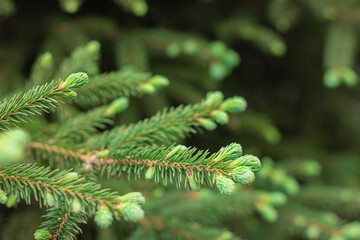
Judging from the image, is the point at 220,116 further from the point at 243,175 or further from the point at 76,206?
the point at 76,206

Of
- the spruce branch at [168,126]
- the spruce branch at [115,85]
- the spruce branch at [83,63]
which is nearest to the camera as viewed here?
the spruce branch at [168,126]

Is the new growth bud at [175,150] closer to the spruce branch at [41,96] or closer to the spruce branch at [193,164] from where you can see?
the spruce branch at [193,164]

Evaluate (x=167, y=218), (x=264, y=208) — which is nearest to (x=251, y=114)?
(x=264, y=208)

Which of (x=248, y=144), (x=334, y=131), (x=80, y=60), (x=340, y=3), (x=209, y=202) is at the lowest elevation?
(x=209, y=202)

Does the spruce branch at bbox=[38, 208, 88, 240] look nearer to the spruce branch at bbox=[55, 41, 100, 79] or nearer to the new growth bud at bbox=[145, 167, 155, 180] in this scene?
the new growth bud at bbox=[145, 167, 155, 180]

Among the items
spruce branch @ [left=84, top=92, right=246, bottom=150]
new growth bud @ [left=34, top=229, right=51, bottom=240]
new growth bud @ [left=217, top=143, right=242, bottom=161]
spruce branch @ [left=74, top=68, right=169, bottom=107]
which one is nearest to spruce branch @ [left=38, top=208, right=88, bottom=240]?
new growth bud @ [left=34, top=229, right=51, bottom=240]

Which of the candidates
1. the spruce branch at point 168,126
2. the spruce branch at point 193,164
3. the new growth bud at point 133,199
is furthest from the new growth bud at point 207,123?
the new growth bud at point 133,199

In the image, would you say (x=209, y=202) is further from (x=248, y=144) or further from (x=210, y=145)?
(x=248, y=144)

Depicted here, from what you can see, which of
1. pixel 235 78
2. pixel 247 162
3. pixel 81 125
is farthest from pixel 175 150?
pixel 235 78

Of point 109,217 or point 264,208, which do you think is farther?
point 264,208
